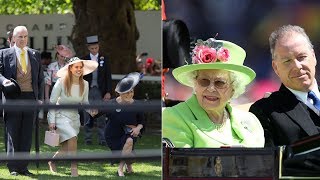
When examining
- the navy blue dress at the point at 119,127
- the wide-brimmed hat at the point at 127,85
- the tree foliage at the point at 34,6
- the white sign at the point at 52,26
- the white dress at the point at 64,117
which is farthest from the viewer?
the tree foliage at the point at 34,6

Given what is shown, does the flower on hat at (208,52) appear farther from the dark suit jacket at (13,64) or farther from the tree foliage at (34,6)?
the tree foliage at (34,6)

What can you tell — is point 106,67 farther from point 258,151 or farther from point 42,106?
point 42,106

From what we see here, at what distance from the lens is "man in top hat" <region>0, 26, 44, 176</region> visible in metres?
10.8

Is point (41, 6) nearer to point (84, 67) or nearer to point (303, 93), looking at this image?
→ point (84, 67)

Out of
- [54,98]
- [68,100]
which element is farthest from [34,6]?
[68,100]

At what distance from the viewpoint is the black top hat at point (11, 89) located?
34.1 ft

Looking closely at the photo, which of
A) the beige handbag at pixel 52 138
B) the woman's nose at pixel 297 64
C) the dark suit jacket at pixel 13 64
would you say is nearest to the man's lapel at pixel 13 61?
the dark suit jacket at pixel 13 64

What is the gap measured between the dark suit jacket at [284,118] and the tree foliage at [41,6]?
1873 cm

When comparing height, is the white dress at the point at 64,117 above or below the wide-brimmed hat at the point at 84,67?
below

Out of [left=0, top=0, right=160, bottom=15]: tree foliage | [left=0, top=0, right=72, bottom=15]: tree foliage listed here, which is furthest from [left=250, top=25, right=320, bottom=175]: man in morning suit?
[left=0, top=0, right=160, bottom=15]: tree foliage

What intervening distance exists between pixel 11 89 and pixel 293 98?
189 inches

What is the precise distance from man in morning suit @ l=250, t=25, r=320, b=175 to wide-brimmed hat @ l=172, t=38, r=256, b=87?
0.67 feet

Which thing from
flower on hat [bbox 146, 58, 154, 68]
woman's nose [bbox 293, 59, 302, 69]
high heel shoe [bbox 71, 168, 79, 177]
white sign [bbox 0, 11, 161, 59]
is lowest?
flower on hat [bbox 146, 58, 154, 68]

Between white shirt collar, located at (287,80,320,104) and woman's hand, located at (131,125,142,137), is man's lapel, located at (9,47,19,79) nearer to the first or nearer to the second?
A: woman's hand, located at (131,125,142,137)
